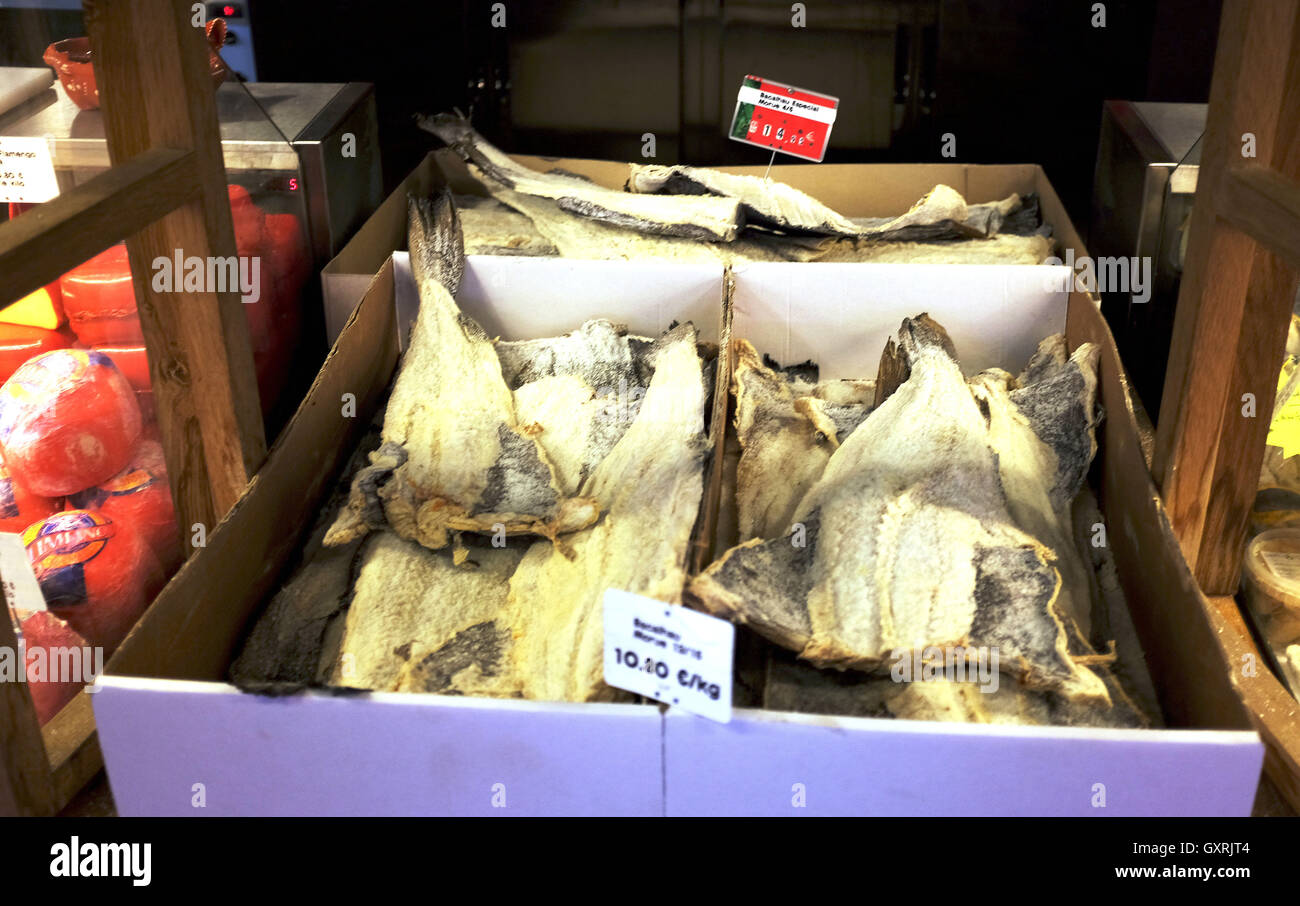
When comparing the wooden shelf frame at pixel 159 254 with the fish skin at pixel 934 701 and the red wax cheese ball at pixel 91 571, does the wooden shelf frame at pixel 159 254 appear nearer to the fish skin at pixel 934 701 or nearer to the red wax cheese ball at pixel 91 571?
the red wax cheese ball at pixel 91 571

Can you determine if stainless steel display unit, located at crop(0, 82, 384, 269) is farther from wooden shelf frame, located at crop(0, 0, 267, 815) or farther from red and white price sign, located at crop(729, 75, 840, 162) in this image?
red and white price sign, located at crop(729, 75, 840, 162)

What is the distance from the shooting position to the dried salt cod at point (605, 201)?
250 cm

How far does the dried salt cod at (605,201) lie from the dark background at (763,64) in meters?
0.81

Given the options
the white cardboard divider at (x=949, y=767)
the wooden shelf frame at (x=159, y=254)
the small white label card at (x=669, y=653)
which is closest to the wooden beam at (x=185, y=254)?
the wooden shelf frame at (x=159, y=254)

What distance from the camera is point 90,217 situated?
1281 mm

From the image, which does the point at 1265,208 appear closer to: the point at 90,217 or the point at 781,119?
the point at 90,217

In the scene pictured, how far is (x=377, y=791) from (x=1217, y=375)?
1320mm

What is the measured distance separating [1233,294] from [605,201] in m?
1.47

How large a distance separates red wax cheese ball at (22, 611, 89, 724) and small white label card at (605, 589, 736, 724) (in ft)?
2.77

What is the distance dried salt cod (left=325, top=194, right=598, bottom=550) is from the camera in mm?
1665

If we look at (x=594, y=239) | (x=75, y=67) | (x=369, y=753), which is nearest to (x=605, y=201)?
(x=594, y=239)
